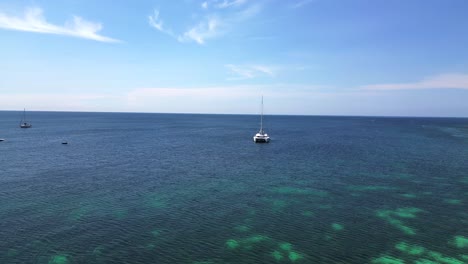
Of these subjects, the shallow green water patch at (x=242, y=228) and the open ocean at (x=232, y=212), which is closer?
the open ocean at (x=232, y=212)

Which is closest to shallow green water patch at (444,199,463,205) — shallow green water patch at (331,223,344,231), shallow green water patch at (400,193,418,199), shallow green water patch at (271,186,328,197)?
shallow green water patch at (400,193,418,199)

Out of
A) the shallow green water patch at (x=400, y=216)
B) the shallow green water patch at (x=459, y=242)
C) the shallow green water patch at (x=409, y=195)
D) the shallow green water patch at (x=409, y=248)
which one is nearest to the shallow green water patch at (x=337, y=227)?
the shallow green water patch at (x=409, y=248)

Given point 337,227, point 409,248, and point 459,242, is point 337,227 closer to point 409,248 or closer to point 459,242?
point 409,248

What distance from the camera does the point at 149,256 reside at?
29984mm

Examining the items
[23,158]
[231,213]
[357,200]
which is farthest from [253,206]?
[23,158]

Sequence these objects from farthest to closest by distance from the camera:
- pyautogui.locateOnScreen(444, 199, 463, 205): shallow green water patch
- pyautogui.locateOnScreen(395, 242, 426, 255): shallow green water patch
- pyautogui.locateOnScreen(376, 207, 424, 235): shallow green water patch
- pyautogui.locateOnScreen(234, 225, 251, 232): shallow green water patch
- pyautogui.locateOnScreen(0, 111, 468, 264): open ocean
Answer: pyautogui.locateOnScreen(444, 199, 463, 205): shallow green water patch → pyautogui.locateOnScreen(376, 207, 424, 235): shallow green water patch → pyautogui.locateOnScreen(234, 225, 251, 232): shallow green water patch → pyautogui.locateOnScreen(395, 242, 426, 255): shallow green water patch → pyautogui.locateOnScreen(0, 111, 468, 264): open ocean

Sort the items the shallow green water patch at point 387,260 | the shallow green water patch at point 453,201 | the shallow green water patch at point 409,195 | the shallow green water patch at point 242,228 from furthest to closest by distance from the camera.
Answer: the shallow green water patch at point 409,195
the shallow green water patch at point 453,201
the shallow green water patch at point 242,228
the shallow green water patch at point 387,260

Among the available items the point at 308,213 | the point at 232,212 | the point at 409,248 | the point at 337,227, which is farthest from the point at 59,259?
the point at 409,248

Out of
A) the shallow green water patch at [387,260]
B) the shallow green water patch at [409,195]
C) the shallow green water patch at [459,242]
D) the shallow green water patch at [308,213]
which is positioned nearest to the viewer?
the shallow green water patch at [387,260]

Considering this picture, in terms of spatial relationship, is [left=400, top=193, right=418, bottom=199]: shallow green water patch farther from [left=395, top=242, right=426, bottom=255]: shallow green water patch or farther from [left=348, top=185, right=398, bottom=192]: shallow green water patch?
[left=395, top=242, right=426, bottom=255]: shallow green water patch

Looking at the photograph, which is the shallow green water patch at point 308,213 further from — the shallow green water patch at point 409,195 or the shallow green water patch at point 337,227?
the shallow green water patch at point 409,195

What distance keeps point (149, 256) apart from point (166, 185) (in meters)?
26.6

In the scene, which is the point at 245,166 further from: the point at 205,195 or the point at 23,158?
the point at 23,158

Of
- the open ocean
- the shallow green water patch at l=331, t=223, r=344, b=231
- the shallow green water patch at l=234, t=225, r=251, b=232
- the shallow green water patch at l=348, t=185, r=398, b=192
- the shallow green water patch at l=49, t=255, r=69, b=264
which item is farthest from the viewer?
the shallow green water patch at l=348, t=185, r=398, b=192
